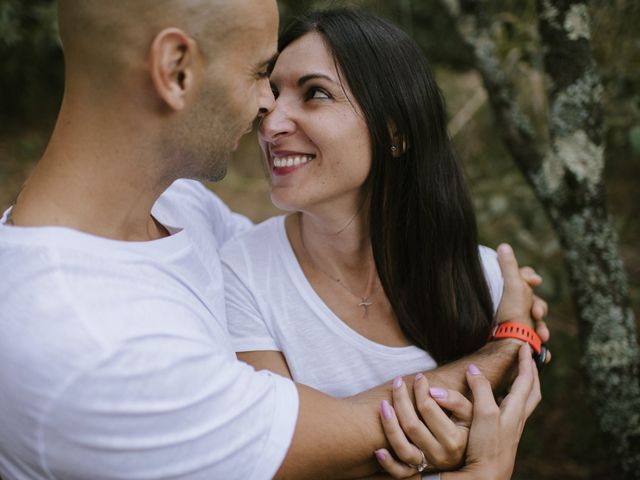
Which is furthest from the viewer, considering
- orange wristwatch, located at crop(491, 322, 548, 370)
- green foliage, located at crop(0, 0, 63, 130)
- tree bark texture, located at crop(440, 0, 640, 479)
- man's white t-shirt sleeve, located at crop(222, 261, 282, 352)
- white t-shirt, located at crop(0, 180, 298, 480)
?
green foliage, located at crop(0, 0, 63, 130)

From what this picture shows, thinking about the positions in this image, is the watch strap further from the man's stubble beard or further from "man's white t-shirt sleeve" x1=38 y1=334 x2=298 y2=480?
the man's stubble beard

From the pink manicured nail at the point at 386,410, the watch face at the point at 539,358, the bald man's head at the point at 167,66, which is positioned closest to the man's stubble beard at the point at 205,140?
the bald man's head at the point at 167,66

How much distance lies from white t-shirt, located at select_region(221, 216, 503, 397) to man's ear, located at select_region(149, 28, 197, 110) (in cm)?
69

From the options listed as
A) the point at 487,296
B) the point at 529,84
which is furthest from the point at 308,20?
the point at 529,84

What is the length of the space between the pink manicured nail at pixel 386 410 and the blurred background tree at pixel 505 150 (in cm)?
120

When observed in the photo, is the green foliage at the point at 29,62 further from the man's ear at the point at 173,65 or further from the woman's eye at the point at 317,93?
the man's ear at the point at 173,65

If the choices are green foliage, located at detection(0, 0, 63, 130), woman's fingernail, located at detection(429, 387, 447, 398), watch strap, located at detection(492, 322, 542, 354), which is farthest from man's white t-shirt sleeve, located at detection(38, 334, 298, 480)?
green foliage, located at detection(0, 0, 63, 130)

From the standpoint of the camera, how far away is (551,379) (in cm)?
306

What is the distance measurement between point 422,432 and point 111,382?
777mm

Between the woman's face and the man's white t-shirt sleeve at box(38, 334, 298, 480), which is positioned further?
the woman's face

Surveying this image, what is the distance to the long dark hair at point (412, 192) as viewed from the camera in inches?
73.5

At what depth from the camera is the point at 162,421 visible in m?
1.21

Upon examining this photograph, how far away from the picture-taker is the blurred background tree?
8.71ft

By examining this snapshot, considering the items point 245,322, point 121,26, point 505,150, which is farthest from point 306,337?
point 505,150
